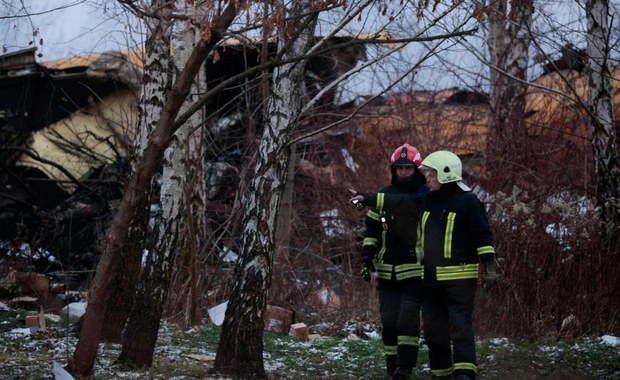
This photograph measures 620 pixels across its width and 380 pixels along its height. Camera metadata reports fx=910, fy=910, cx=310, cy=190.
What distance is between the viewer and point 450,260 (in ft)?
25.0

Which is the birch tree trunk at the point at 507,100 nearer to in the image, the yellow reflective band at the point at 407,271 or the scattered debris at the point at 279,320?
the scattered debris at the point at 279,320

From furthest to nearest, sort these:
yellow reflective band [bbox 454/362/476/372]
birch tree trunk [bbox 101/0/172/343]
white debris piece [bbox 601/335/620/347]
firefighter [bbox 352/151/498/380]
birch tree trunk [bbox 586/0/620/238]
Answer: birch tree trunk [bbox 586/0/620/238], white debris piece [bbox 601/335/620/347], birch tree trunk [bbox 101/0/172/343], firefighter [bbox 352/151/498/380], yellow reflective band [bbox 454/362/476/372]

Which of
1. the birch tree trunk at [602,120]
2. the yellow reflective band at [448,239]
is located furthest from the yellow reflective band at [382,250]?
the birch tree trunk at [602,120]

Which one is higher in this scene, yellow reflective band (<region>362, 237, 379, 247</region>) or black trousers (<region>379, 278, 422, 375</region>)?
yellow reflective band (<region>362, 237, 379, 247</region>)

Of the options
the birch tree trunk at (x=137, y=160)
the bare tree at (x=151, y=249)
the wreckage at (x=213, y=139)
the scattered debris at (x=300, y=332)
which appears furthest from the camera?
the wreckage at (x=213, y=139)

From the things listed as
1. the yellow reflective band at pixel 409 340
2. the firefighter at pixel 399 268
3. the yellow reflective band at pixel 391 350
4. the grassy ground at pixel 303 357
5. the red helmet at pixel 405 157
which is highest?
the red helmet at pixel 405 157

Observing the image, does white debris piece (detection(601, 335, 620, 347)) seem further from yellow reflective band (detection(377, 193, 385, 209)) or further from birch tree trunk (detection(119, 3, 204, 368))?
birch tree trunk (detection(119, 3, 204, 368))

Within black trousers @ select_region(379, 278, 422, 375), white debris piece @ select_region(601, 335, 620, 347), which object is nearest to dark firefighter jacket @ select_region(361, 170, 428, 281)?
black trousers @ select_region(379, 278, 422, 375)

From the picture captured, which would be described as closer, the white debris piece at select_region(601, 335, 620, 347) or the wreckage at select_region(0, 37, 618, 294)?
the white debris piece at select_region(601, 335, 620, 347)

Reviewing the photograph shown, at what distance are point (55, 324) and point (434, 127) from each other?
8.95 meters

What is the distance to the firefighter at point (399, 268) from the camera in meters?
8.07

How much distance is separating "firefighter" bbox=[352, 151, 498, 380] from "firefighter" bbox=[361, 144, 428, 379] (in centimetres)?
24

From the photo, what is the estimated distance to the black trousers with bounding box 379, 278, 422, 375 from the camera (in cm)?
805

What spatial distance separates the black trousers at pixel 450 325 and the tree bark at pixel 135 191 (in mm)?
2764
